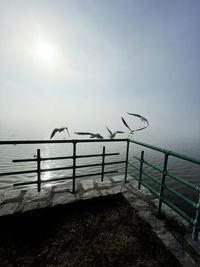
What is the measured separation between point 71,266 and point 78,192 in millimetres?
1409

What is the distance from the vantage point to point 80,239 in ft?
6.03

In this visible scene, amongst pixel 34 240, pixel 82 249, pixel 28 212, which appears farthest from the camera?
pixel 28 212

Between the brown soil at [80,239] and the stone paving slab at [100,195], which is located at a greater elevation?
the stone paving slab at [100,195]

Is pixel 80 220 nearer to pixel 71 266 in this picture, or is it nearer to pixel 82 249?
pixel 82 249

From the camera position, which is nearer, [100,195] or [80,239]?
[80,239]

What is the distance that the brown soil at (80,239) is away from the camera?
156 cm

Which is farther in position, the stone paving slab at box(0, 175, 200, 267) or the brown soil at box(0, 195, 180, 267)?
the stone paving slab at box(0, 175, 200, 267)

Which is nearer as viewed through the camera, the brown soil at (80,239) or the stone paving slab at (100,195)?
the brown soil at (80,239)

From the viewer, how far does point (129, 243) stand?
178 centimetres

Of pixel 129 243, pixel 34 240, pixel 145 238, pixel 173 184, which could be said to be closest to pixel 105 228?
pixel 129 243

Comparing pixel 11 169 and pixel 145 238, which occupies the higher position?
pixel 145 238

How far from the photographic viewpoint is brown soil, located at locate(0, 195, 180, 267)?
61.4 inches

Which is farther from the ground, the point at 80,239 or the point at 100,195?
the point at 100,195

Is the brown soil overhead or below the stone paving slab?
below
